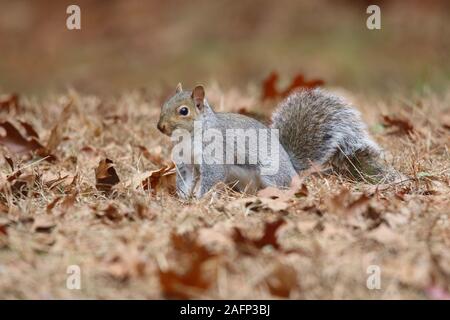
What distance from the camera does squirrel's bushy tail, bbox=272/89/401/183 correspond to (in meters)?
3.12

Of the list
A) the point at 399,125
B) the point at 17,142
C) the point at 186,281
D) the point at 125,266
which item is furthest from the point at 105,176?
the point at 399,125

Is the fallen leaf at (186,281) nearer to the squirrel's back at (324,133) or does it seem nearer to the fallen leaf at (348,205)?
the fallen leaf at (348,205)

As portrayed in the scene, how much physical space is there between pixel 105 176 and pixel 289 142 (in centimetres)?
83

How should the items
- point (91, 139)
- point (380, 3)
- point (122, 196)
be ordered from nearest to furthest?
point (122, 196)
point (91, 139)
point (380, 3)

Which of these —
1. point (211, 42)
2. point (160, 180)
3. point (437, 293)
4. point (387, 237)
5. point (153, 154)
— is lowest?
point (437, 293)

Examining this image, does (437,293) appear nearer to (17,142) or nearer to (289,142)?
(289,142)

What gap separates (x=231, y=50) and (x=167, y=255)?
576 cm

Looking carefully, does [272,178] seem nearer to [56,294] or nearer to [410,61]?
[56,294]

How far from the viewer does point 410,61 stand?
743cm

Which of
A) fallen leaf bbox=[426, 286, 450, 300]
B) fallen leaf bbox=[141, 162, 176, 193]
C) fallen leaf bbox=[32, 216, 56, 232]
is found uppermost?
fallen leaf bbox=[141, 162, 176, 193]

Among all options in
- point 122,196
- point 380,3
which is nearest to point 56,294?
point 122,196

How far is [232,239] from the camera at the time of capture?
2141 millimetres

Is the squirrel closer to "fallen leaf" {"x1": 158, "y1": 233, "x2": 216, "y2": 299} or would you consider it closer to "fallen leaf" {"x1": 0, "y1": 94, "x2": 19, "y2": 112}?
"fallen leaf" {"x1": 158, "y1": 233, "x2": 216, "y2": 299}

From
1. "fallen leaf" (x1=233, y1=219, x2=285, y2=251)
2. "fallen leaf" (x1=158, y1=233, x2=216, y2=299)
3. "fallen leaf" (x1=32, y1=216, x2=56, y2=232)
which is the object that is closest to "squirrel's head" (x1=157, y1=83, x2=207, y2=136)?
"fallen leaf" (x1=32, y1=216, x2=56, y2=232)
